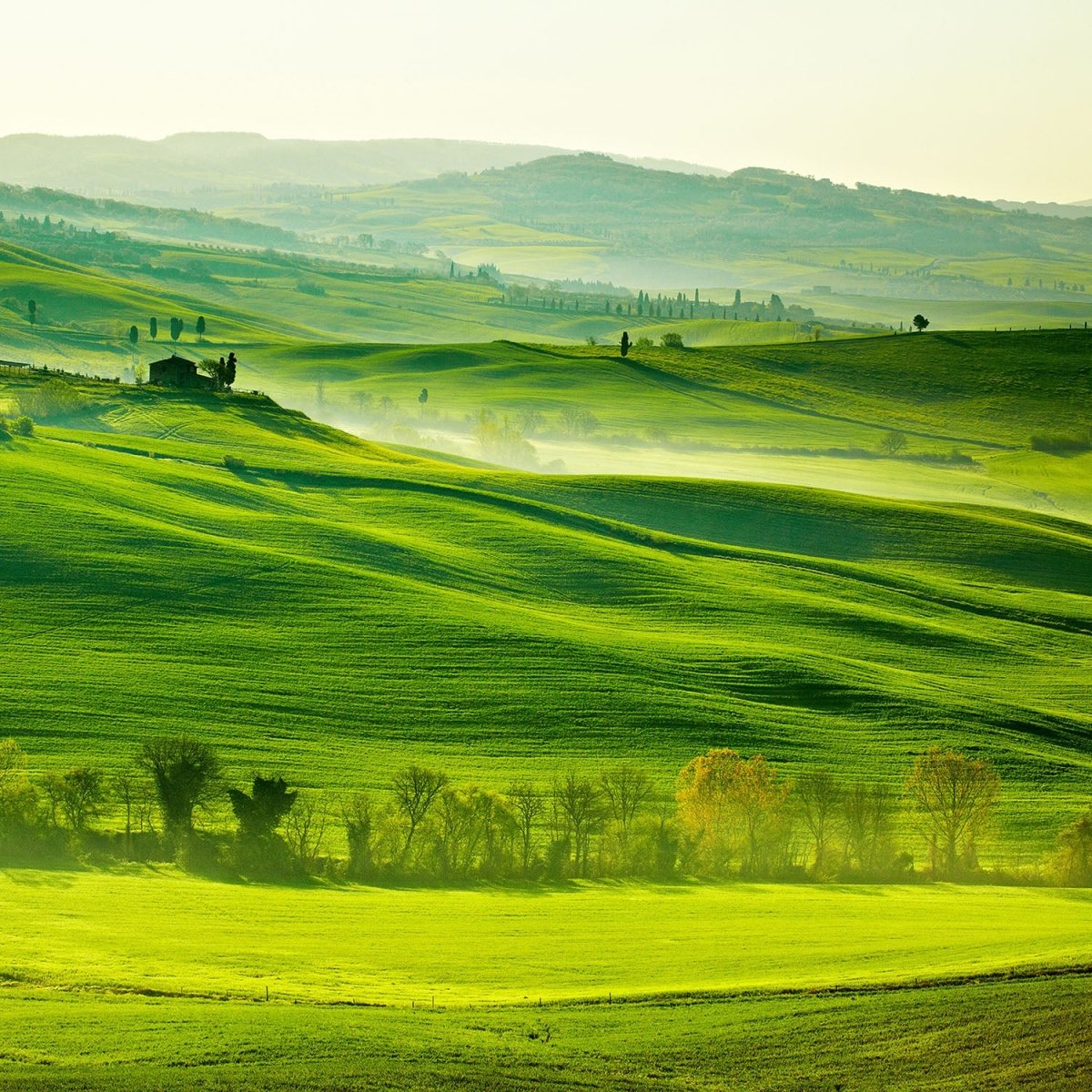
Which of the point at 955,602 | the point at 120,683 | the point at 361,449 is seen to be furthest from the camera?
Result: the point at 361,449

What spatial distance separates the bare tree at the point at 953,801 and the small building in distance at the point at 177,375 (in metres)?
97.8

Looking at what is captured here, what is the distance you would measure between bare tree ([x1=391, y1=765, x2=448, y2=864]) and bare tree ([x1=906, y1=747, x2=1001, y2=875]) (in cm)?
2018

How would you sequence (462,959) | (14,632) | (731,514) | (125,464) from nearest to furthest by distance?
1. (462,959)
2. (14,632)
3. (125,464)
4. (731,514)

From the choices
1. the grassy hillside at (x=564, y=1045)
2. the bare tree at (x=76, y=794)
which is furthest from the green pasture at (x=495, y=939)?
the bare tree at (x=76, y=794)

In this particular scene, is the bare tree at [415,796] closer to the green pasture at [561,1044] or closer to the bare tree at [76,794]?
the bare tree at [76,794]

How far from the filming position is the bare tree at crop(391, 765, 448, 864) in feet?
184

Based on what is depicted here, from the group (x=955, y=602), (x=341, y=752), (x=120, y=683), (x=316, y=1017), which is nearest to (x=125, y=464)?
(x=120, y=683)

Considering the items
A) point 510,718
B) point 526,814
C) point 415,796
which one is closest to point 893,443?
point 510,718

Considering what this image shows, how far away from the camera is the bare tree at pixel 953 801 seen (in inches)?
2408

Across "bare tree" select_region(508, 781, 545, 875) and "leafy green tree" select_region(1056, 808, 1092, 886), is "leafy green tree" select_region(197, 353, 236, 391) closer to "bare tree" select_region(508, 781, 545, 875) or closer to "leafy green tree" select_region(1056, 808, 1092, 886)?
"bare tree" select_region(508, 781, 545, 875)

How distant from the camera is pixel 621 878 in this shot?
5647 centimetres

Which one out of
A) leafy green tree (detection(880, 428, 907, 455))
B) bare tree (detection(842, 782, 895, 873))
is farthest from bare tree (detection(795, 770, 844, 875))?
leafy green tree (detection(880, 428, 907, 455))

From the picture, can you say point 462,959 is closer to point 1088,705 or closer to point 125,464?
point 1088,705

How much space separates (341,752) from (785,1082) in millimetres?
32589
